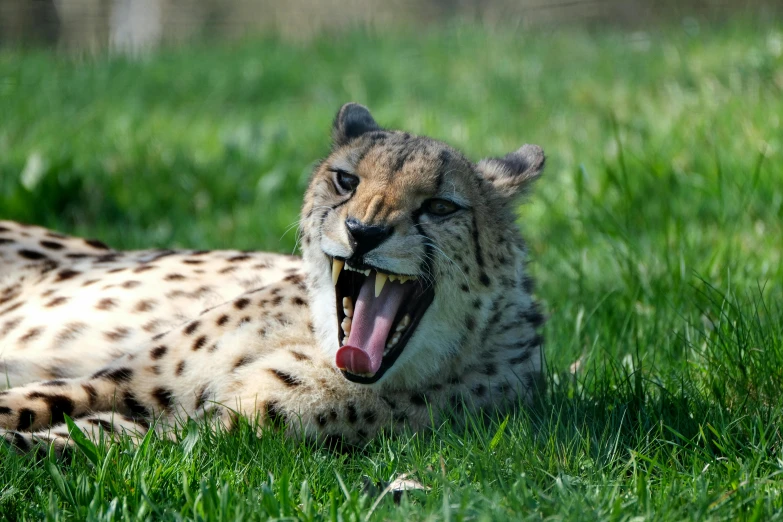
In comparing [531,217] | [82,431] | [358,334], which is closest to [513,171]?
[358,334]

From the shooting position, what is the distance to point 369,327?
9.36ft

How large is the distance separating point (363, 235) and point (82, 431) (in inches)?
40.1

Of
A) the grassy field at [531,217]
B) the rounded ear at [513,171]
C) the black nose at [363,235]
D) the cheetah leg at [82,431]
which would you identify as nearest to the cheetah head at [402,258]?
the black nose at [363,235]

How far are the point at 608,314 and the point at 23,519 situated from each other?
237cm

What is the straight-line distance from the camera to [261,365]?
3080mm

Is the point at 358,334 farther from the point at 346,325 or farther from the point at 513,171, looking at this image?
the point at 513,171

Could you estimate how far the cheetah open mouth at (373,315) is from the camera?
279 centimetres

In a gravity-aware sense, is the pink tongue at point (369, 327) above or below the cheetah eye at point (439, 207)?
below

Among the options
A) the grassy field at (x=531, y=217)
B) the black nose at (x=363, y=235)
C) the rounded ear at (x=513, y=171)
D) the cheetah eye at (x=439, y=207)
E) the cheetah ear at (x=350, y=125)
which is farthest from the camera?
the cheetah ear at (x=350, y=125)

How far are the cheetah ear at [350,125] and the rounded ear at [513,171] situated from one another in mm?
459

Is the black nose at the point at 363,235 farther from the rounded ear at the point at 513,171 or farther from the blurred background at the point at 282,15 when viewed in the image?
the blurred background at the point at 282,15

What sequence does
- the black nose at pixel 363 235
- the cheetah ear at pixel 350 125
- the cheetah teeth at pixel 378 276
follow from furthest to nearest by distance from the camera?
1. the cheetah ear at pixel 350 125
2. the cheetah teeth at pixel 378 276
3. the black nose at pixel 363 235

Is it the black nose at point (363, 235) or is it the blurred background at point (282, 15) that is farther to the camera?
the blurred background at point (282, 15)

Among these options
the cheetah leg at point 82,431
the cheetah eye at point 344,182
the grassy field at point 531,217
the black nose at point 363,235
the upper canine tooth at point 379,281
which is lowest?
the cheetah leg at point 82,431
